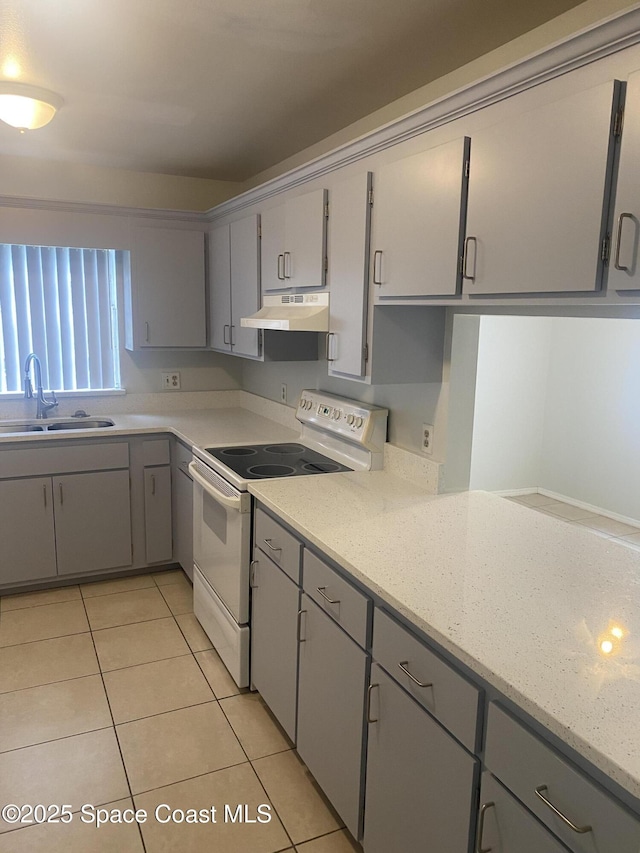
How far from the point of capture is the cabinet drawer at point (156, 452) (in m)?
3.70

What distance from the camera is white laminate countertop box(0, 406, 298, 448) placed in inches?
131

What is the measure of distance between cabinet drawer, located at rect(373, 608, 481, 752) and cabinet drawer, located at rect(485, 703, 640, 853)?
0.21ft

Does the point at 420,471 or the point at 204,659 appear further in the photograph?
the point at 204,659

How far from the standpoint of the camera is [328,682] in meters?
1.94

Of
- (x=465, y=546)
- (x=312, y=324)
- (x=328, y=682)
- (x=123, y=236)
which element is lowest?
(x=328, y=682)

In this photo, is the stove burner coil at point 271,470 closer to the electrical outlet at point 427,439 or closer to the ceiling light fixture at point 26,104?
the electrical outlet at point 427,439

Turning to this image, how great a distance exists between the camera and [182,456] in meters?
3.58

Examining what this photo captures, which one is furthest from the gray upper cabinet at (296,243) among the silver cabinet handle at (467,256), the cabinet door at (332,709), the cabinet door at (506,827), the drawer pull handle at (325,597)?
the cabinet door at (506,827)

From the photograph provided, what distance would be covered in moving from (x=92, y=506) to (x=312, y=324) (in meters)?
1.84

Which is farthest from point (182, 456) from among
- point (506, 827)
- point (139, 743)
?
point (506, 827)

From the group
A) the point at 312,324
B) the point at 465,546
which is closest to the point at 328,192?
the point at 312,324

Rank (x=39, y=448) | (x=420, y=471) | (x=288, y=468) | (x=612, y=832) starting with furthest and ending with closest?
(x=39, y=448)
(x=288, y=468)
(x=420, y=471)
(x=612, y=832)

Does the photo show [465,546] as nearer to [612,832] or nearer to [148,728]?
[612,832]

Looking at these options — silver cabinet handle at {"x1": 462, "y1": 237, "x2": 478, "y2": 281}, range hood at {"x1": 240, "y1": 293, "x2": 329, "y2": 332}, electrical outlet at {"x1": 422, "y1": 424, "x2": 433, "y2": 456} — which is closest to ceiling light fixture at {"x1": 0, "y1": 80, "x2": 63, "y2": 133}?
range hood at {"x1": 240, "y1": 293, "x2": 329, "y2": 332}
